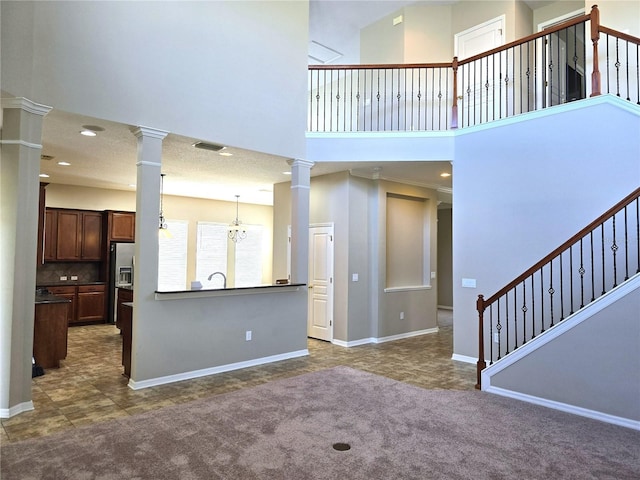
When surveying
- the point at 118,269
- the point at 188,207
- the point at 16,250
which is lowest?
the point at 118,269

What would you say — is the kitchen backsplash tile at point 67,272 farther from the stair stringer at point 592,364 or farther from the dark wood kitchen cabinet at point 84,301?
the stair stringer at point 592,364

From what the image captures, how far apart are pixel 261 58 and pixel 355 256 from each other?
11.1ft

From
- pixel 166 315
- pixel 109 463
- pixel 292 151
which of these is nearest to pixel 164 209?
pixel 292 151

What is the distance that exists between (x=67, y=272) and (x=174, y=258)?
2.24m

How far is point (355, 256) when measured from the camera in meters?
7.00

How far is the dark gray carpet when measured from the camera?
2.80 meters

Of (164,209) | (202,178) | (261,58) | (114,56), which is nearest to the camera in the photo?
(114,56)

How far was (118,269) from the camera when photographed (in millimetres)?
8727

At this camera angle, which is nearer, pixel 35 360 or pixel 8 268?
pixel 8 268

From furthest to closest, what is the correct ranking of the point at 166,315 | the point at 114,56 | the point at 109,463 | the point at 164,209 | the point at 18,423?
the point at 164,209 < the point at 166,315 < the point at 114,56 < the point at 18,423 < the point at 109,463

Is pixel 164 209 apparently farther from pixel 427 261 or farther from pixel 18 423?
pixel 18 423

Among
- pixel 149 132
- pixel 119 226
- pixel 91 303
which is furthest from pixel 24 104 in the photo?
pixel 91 303

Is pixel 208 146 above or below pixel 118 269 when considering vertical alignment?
above

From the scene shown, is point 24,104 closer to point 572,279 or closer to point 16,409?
point 16,409
